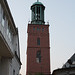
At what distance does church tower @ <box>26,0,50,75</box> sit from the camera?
5700 centimetres

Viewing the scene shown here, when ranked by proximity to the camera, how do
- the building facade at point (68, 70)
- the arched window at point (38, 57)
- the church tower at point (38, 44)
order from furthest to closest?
the arched window at point (38, 57) < the church tower at point (38, 44) < the building facade at point (68, 70)

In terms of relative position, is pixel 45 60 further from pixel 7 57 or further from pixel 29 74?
pixel 7 57

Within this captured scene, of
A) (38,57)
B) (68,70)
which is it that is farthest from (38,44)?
(68,70)

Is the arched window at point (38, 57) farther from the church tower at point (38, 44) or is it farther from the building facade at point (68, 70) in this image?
the building facade at point (68, 70)

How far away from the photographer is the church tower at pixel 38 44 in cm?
5700

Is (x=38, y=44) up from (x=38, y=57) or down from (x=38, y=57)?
up

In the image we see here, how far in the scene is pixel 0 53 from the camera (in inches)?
578

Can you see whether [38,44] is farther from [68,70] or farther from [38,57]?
[68,70]

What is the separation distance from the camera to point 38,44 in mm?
59531

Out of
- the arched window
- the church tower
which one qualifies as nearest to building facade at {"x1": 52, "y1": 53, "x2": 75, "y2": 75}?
the church tower

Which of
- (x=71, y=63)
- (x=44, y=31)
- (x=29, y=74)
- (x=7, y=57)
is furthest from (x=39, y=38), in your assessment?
(x=7, y=57)

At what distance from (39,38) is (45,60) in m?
6.55

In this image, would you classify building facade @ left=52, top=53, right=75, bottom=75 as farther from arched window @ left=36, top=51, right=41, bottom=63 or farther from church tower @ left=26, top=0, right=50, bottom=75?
arched window @ left=36, top=51, right=41, bottom=63

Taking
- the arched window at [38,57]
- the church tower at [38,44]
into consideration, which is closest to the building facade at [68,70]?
the church tower at [38,44]
